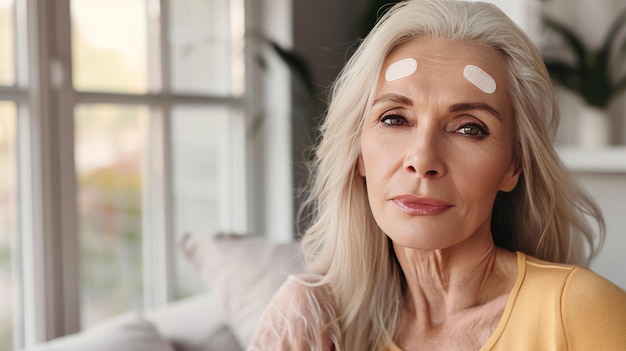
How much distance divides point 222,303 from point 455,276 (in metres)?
1.05

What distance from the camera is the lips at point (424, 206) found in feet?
3.54

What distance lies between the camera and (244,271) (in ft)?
6.93

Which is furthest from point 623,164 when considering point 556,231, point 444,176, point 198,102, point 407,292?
point 198,102

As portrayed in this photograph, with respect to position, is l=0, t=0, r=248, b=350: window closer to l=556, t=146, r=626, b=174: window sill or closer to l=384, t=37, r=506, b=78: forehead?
l=556, t=146, r=626, b=174: window sill

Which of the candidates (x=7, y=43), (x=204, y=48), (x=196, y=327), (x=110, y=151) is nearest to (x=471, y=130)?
(x=196, y=327)

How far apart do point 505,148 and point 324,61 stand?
222 centimetres

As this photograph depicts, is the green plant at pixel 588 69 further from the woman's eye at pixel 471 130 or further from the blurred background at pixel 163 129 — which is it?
the woman's eye at pixel 471 130

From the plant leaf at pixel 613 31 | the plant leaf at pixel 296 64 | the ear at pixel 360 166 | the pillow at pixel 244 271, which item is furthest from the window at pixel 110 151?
the ear at pixel 360 166

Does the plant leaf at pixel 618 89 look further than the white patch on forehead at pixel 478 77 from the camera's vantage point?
Yes

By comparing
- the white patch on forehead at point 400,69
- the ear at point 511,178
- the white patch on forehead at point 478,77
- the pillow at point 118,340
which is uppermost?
the white patch on forehead at point 400,69

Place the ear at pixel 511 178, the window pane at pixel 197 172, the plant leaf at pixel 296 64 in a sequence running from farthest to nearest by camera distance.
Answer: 1. the window pane at pixel 197 172
2. the plant leaf at pixel 296 64
3. the ear at pixel 511 178

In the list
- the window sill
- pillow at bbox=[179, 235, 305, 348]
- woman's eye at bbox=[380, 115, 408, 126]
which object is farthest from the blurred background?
woman's eye at bbox=[380, 115, 408, 126]

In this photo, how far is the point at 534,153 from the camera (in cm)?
116

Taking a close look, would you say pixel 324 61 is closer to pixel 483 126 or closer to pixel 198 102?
pixel 198 102
